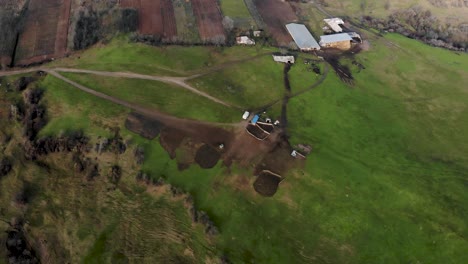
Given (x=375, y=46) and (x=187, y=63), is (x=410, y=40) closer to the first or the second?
(x=375, y=46)

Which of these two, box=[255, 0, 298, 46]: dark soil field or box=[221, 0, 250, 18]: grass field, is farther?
box=[221, 0, 250, 18]: grass field

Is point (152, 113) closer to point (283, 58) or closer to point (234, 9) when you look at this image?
point (283, 58)

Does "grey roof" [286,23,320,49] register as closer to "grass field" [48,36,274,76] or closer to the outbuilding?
the outbuilding

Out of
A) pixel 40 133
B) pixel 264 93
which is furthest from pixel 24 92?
pixel 264 93

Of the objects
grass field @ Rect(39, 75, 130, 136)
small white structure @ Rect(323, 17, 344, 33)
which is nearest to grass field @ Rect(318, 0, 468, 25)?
small white structure @ Rect(323, 17, 344, 33)

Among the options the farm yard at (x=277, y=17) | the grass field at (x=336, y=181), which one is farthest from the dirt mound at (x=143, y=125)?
the farm yard at (x=277, y=17)

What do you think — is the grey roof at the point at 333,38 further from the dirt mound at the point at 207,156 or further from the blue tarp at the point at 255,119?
the dirt mound at the point at 207,156
